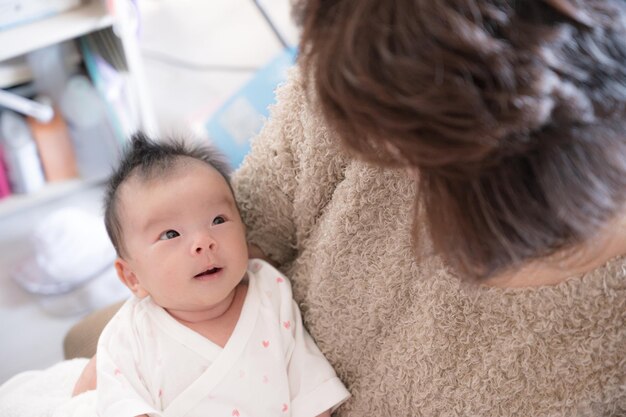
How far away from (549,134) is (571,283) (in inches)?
7.7

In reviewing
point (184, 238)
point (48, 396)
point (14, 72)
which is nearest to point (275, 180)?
point (184, 238)

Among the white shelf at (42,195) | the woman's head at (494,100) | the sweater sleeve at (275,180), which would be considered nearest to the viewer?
the woman's head at (494,100)

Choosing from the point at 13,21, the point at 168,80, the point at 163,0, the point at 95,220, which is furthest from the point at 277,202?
the point at 163,0

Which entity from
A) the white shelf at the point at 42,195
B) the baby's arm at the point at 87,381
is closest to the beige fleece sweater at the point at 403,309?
the baby's arm at the point at 87,381

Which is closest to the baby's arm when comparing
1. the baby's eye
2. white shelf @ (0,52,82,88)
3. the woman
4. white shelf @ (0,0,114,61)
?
the baby's eye

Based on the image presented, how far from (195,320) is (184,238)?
12 centimetres

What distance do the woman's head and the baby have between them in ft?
1.30

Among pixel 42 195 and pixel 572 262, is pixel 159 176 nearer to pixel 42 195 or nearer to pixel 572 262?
pixel 572 262

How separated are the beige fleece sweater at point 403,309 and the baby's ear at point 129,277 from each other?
203 millimetres

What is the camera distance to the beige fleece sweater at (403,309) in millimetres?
661

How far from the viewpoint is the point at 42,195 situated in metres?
1.80

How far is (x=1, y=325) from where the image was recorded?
1.68m

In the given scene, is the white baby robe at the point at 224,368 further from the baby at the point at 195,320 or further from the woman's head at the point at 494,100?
the woman's head at the point at 494,100

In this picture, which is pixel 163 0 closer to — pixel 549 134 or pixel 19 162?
pixel 19 162
